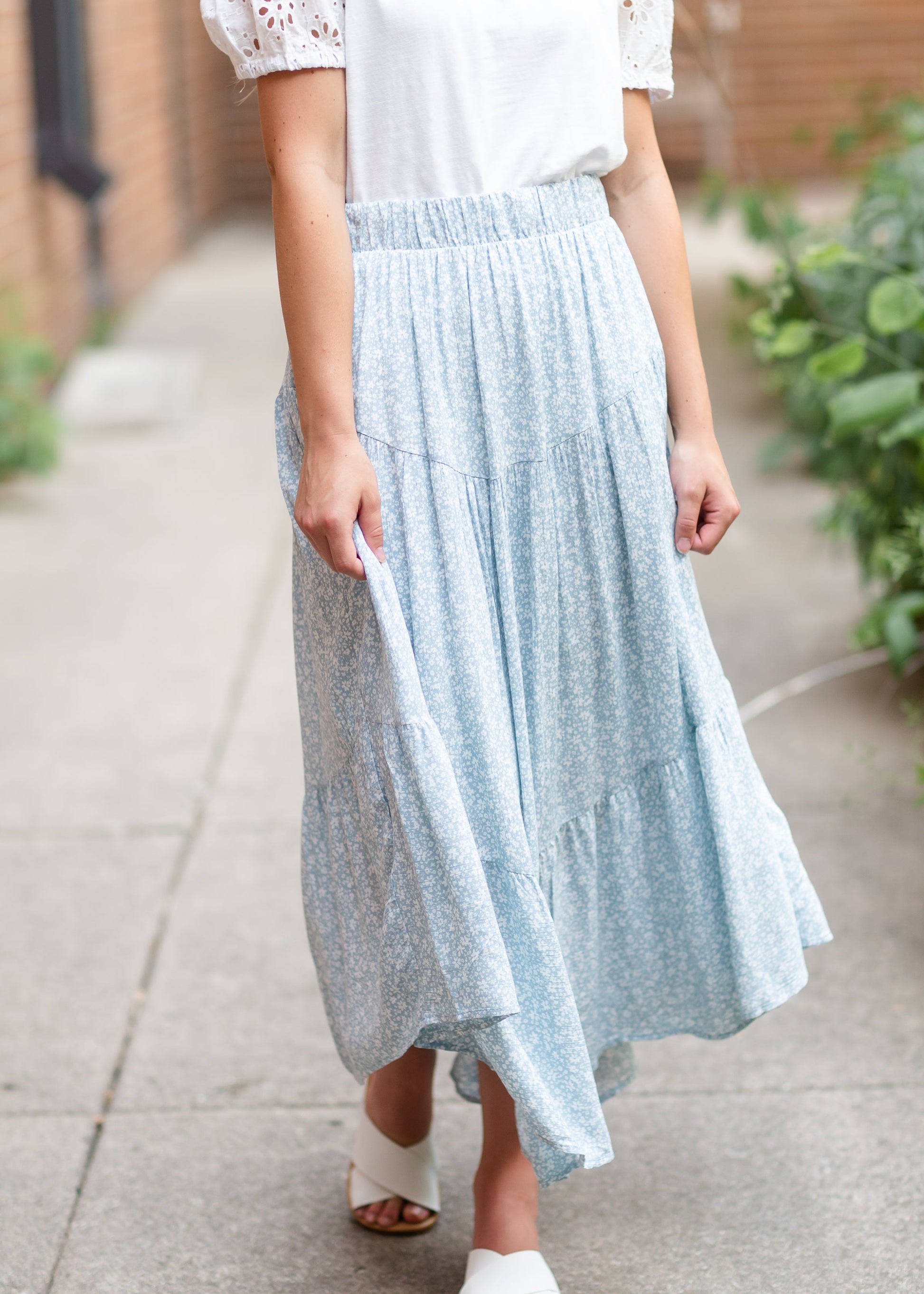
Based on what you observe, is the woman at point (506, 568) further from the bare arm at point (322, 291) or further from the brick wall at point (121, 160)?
the brick wall at point (121, 160)

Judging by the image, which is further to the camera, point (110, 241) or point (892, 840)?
point (110, 241)

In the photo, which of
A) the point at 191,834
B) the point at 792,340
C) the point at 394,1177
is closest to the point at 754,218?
the point at 792,340

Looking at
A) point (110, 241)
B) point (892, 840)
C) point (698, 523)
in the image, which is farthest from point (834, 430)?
point (110, 241)

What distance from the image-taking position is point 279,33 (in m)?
1.40

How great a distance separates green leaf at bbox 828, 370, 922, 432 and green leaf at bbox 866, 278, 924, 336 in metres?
0.10

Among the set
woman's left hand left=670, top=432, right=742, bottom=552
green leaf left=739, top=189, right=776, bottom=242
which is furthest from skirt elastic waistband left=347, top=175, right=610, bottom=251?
green leaf left=739, top=189, right=776, bottom=242

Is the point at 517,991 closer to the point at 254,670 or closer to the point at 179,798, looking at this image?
the point at 179,798

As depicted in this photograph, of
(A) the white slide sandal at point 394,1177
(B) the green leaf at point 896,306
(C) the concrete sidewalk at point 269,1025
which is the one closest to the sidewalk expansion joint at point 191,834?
(C) the concrete sidewalk at point 269,1025

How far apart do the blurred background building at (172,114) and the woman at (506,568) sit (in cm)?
22

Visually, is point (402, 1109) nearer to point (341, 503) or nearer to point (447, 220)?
point (341, 503)

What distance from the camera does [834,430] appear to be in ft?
9.12

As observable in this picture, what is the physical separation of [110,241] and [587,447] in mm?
7686

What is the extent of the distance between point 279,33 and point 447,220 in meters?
0.24

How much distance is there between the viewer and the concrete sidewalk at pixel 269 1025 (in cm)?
186
